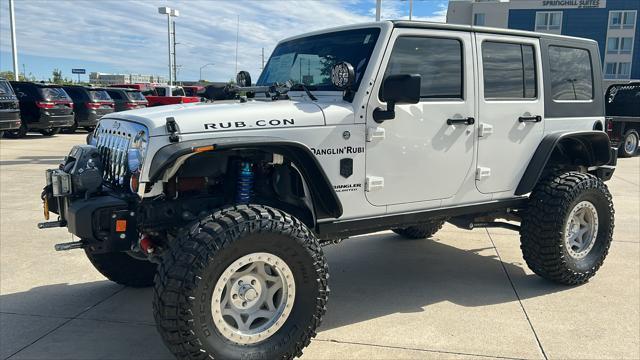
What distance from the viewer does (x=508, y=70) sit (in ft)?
14.5

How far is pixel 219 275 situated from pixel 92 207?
85cm

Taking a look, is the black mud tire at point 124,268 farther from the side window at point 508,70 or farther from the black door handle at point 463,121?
the side window at point 508,70

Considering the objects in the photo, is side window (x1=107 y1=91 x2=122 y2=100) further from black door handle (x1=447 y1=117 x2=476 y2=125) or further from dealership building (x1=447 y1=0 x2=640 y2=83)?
dealership building (x1=447 y1=0 x2=640 y2=83)

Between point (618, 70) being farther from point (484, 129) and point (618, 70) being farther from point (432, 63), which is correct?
point (432, 63)

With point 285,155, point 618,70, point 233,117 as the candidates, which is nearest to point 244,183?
point 285,155

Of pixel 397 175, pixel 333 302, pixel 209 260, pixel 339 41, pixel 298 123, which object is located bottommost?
pixel 333 302

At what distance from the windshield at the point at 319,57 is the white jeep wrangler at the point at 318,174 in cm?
1

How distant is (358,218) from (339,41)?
1.36 m

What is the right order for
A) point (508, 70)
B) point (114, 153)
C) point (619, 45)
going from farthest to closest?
point (619, 45) → point (508, 70) → point (114, 153)

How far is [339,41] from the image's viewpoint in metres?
4.05

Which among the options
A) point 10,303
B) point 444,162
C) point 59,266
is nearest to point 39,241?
point 59,266

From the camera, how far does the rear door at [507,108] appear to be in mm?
4242

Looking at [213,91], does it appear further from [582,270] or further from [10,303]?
[582,270]

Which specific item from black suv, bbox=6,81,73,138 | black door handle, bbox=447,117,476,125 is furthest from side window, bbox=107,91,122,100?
black door handle, bbox=447,117,476,125
